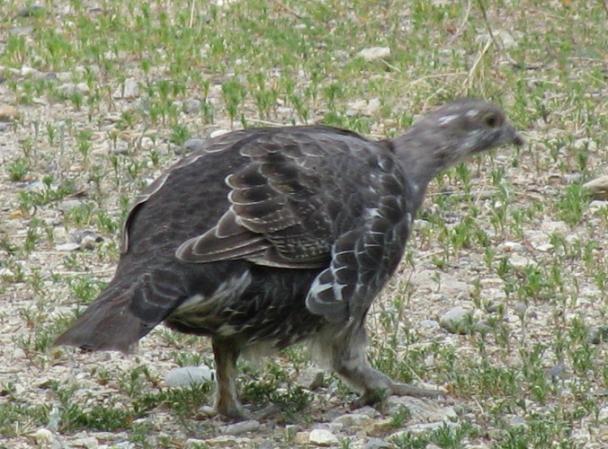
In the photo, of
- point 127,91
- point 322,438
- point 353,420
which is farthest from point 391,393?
point 127,91

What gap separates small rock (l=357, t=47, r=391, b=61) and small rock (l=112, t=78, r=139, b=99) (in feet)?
6.46

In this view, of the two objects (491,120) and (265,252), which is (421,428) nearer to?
(265,252)

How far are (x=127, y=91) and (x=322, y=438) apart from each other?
19.6ft

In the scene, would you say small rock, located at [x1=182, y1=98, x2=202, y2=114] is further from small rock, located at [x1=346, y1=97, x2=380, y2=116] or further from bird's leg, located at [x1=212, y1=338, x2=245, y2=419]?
bird's leg, located at [x1=212, y1=338, x2=245, y2=419]

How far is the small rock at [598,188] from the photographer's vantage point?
9.75 m

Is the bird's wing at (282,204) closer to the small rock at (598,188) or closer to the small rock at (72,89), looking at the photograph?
the small rock at (598,188)

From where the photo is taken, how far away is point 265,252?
649 centimetres

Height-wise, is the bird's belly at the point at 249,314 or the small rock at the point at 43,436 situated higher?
the bird's belly at the point at 249,314

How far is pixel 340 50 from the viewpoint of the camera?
1309 centimetres

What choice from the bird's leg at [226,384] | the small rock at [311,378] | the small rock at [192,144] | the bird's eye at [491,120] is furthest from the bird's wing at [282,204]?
the small rock at [192,144]

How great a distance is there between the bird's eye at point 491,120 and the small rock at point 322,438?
217 cm

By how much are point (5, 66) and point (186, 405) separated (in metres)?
6.20

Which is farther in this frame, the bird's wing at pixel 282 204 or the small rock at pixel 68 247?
the small rock at pixel 68 247

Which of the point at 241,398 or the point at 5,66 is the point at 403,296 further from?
the point at 5,66
